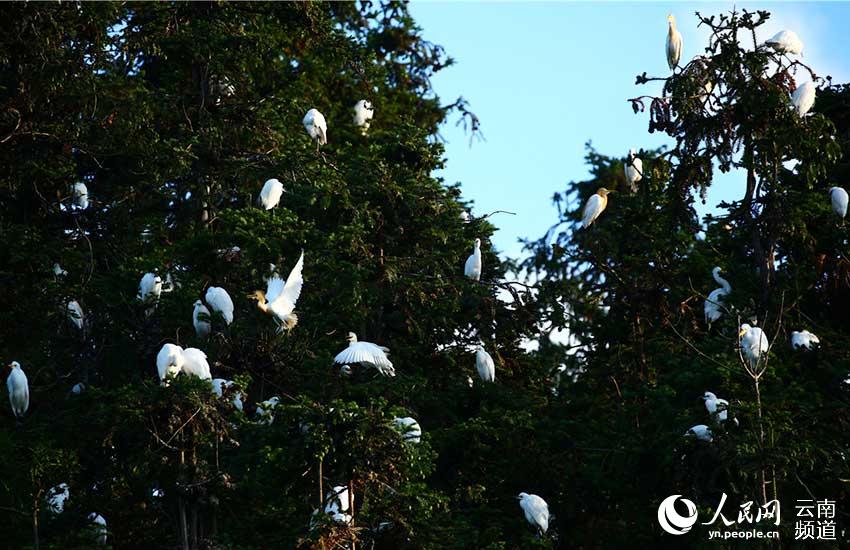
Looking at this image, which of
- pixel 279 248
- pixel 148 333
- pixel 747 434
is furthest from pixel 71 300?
pixel 747 434

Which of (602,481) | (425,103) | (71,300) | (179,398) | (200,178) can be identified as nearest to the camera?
(179,398)

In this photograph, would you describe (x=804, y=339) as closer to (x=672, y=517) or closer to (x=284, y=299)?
(x=672, y=517)

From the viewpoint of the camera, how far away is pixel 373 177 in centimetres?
1278

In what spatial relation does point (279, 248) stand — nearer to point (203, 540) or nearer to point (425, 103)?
point (203, 540)

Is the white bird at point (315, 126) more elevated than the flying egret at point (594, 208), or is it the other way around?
the white bird at point (315, 126)

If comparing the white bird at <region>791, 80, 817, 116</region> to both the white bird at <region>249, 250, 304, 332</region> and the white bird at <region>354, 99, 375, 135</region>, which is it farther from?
the white bird at <region>354, 99, 375, 135</region>

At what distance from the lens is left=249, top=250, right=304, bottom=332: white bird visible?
35.2ft

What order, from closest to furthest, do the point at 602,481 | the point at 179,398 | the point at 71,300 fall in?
the point at 179,398 < the point at 602,481 < the point at 71,300

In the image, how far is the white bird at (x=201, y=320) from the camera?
10.8 metres

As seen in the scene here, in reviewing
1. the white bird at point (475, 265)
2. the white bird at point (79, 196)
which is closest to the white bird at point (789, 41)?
the white bird at point (475, 265)

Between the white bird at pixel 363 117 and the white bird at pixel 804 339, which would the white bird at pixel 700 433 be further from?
the white bird at pixel 363 117

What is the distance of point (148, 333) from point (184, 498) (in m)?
2.76

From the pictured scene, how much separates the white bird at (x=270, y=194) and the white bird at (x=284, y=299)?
5.41ft

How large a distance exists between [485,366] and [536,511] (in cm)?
153
